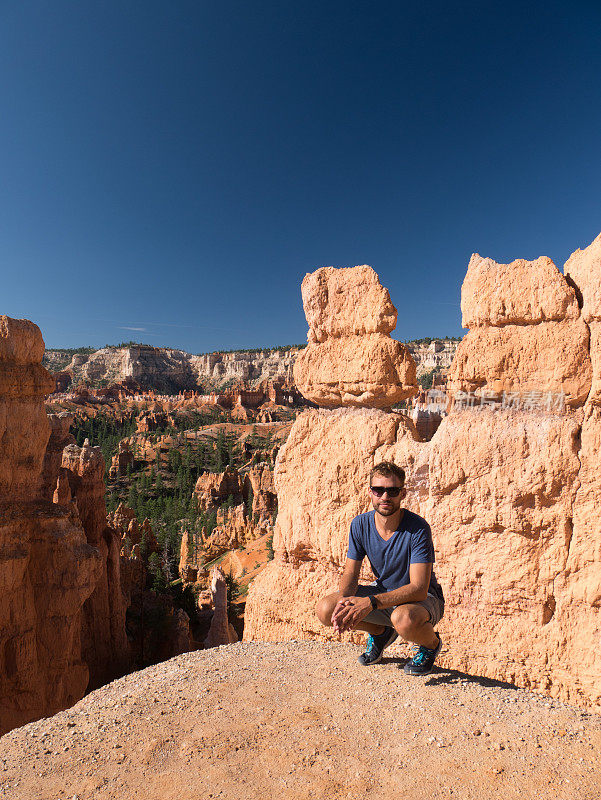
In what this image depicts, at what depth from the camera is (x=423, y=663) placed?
3.69m

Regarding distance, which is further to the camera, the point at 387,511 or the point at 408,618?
the point at 387,511

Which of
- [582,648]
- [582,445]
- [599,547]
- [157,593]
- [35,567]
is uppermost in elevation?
[582,445]

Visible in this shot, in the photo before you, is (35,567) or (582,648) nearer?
(582,648)

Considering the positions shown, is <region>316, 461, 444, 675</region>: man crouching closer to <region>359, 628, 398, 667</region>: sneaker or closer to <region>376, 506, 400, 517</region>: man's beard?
<region>376, 506, 400, 517</region>: man's beard

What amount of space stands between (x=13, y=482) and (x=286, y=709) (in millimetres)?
7433

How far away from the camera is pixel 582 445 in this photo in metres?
4.26

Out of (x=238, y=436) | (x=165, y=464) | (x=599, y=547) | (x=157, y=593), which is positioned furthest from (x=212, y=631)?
(x=238, y=436)

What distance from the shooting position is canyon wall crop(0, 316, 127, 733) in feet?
26.7

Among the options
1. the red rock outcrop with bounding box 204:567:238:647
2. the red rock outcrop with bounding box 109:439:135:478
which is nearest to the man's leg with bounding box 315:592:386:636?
the red rock outcrop with bounding box 204:567:238:647

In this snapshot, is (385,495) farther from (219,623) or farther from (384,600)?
(219,623)

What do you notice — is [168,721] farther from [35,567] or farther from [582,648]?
[35,567]

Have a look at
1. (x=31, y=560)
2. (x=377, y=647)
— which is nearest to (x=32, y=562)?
(x=31, y=560)

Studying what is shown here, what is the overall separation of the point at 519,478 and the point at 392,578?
192cm

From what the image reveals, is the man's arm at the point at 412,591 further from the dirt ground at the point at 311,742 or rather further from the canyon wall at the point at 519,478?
the canyon wall at the point at 519,478
